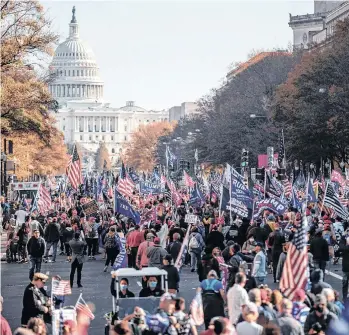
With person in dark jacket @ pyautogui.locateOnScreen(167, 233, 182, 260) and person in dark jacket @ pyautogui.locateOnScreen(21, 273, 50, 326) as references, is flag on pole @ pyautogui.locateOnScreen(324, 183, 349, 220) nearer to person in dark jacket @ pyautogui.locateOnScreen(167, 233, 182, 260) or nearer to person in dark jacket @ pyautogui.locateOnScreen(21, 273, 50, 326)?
person in dark jacket @ pyautogui.locateOnScreen(167, 233, 182, 260)

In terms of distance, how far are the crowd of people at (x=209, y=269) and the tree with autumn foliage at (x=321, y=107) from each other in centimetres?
2108

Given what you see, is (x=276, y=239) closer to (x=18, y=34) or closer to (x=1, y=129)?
(x=18, y=34)

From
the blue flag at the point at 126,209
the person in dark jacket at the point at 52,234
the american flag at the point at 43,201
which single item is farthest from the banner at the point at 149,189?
the blue flag at the point at 126,209

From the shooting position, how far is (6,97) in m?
49.0

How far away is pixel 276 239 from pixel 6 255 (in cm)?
1294

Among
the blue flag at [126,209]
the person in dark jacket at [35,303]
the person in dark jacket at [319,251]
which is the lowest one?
the person in dark jacket at [35,303]

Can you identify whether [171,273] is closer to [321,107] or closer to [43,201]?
[43,201]

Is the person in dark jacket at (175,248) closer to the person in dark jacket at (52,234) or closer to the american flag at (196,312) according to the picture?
the person in dark jacket at (52,234)

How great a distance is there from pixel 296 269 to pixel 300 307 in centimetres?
70

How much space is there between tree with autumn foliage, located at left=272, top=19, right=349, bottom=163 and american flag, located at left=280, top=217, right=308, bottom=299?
158ft

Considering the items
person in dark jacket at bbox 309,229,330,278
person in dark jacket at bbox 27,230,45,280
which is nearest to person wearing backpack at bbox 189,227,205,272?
person in dark jacket at bbox 27,230,45,280

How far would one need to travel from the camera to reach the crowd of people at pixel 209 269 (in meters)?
16.7

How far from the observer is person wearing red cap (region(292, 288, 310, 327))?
17.5 metres

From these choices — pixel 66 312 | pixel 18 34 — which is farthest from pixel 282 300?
pixel 18 34
